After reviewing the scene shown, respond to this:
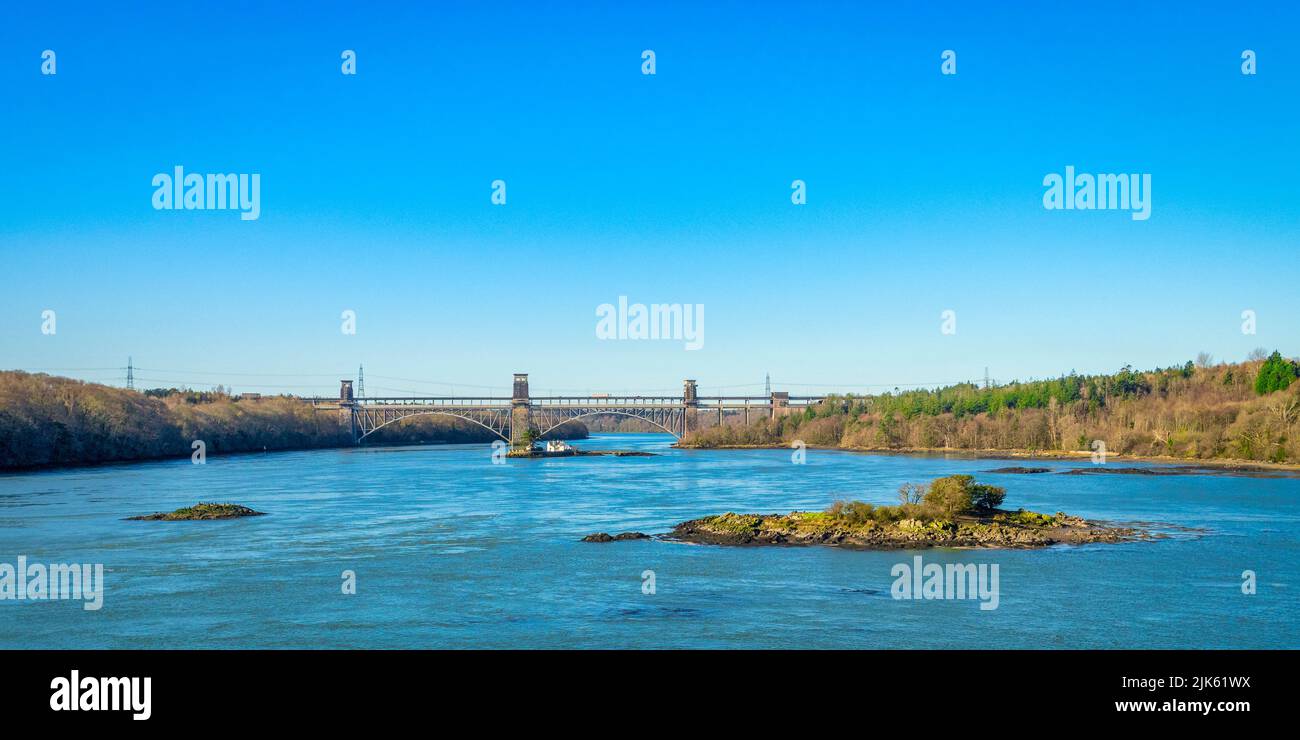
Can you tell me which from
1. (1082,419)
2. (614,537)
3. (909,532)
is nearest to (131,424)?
(614,537)

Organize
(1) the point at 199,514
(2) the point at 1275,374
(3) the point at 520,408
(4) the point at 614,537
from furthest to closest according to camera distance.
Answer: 1. (3) the point at 520,408
2. (2) the point at 1275,374
3. (1) the point at 199,514
4. (4) the point at 614,537

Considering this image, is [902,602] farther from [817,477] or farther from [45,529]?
[817,477]

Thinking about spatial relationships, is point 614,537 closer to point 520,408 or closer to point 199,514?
point 199,514

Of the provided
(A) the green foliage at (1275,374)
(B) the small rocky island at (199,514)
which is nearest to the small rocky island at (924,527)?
(B) the small rocky island at (199,514)

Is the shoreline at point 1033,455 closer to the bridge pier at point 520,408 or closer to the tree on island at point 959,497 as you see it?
the bridge pier at point 520,408

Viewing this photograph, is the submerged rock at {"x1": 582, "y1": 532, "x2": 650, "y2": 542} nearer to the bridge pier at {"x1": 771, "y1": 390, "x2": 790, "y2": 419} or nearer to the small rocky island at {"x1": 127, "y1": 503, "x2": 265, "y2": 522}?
the small rocky island at {"x1": 127, "y1": 503, "x2": 265, "y2": 522}

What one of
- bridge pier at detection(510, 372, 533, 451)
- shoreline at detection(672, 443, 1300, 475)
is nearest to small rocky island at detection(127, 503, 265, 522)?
shoreline at detection(672, 443, 1300, 475)
